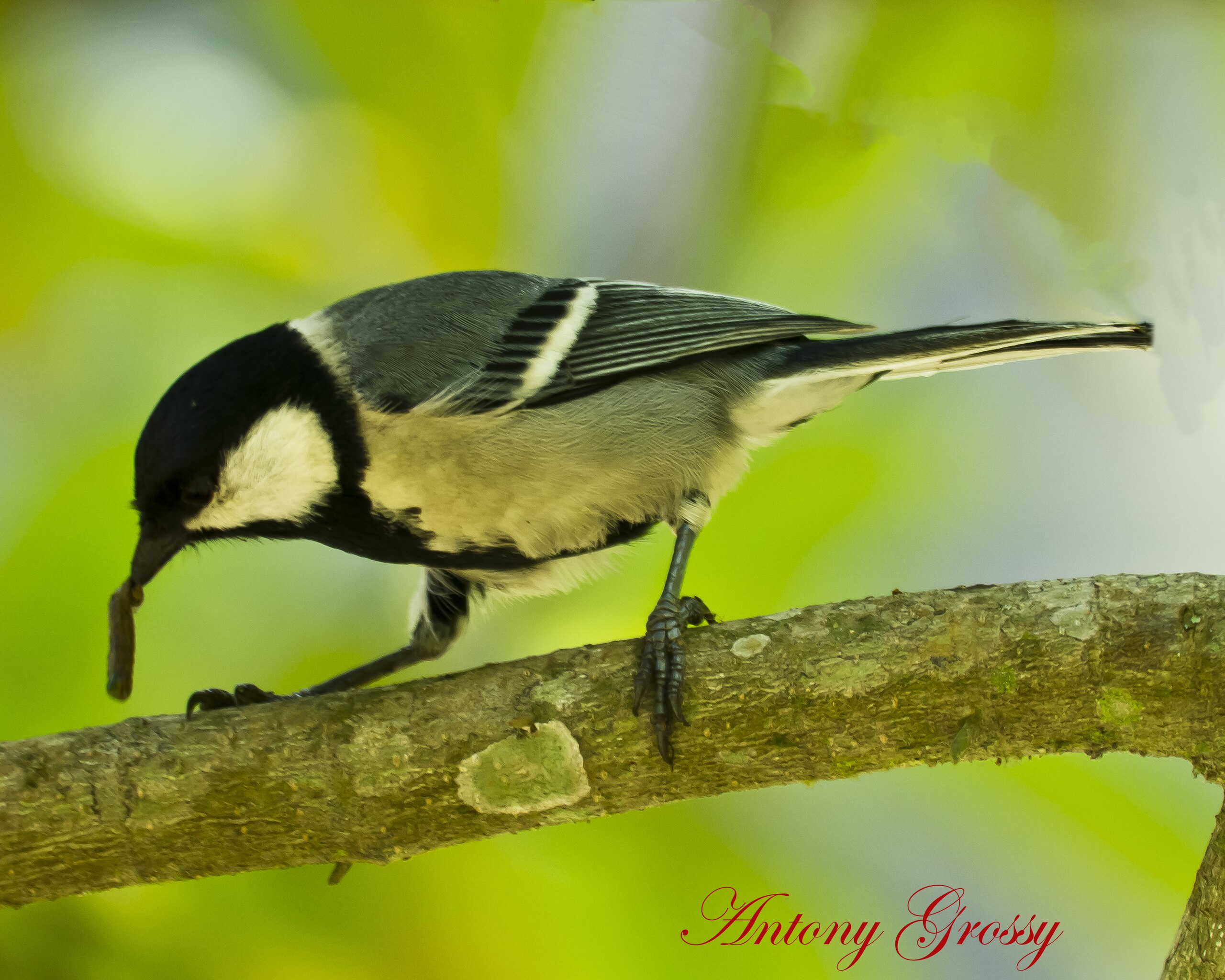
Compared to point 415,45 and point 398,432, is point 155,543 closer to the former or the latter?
point 398,432

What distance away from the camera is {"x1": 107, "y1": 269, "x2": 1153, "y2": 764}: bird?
117 cm

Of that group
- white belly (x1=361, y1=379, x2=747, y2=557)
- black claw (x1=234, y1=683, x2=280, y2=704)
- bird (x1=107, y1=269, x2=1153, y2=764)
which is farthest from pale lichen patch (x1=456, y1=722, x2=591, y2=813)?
black claw (x1=234, y1=683, x2=280, y2=704)

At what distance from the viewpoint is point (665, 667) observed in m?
1.01

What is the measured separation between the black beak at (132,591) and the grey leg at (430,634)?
23 centimetres

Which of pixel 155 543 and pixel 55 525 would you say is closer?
pixel 155 543

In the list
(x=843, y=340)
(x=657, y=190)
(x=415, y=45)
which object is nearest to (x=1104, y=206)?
(x=843, y=340)

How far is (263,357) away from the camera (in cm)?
121

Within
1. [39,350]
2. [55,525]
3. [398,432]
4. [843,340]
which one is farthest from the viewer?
[39,350]

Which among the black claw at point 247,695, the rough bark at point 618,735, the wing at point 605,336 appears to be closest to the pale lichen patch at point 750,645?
the rough bark at point 618,735

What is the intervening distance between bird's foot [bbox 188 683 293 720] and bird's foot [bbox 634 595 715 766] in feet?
1.63

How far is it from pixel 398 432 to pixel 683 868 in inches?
30.7
